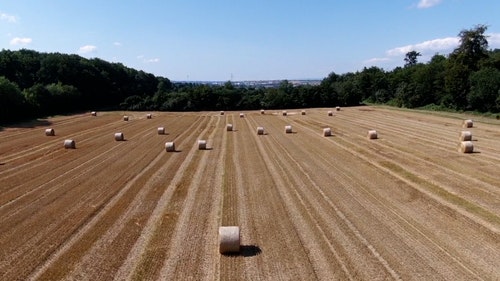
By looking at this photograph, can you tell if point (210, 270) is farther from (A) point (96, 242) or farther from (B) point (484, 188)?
(B) point (484, 188)

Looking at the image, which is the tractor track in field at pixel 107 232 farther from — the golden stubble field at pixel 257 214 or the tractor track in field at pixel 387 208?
the tractor track in field at pixel 387 208

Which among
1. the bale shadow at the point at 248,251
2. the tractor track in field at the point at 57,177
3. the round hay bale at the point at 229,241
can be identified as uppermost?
the round hay bale at the point at 229,241

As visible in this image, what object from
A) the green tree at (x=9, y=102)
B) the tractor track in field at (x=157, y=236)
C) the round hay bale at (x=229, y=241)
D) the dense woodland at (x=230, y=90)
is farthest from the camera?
the dense woodland at (x=230, y=90)

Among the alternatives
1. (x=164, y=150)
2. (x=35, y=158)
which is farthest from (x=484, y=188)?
(x=35, y=158)

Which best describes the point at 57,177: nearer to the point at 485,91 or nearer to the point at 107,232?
the point at 107,232

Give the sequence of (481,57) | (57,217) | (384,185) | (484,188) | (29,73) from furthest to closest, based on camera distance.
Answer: (29,73)
(481,57)
(384,185)
(484,188)
(57,217)

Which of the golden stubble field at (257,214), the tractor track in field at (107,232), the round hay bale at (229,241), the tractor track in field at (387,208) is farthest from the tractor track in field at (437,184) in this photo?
the tractor track in field at (107,232)
